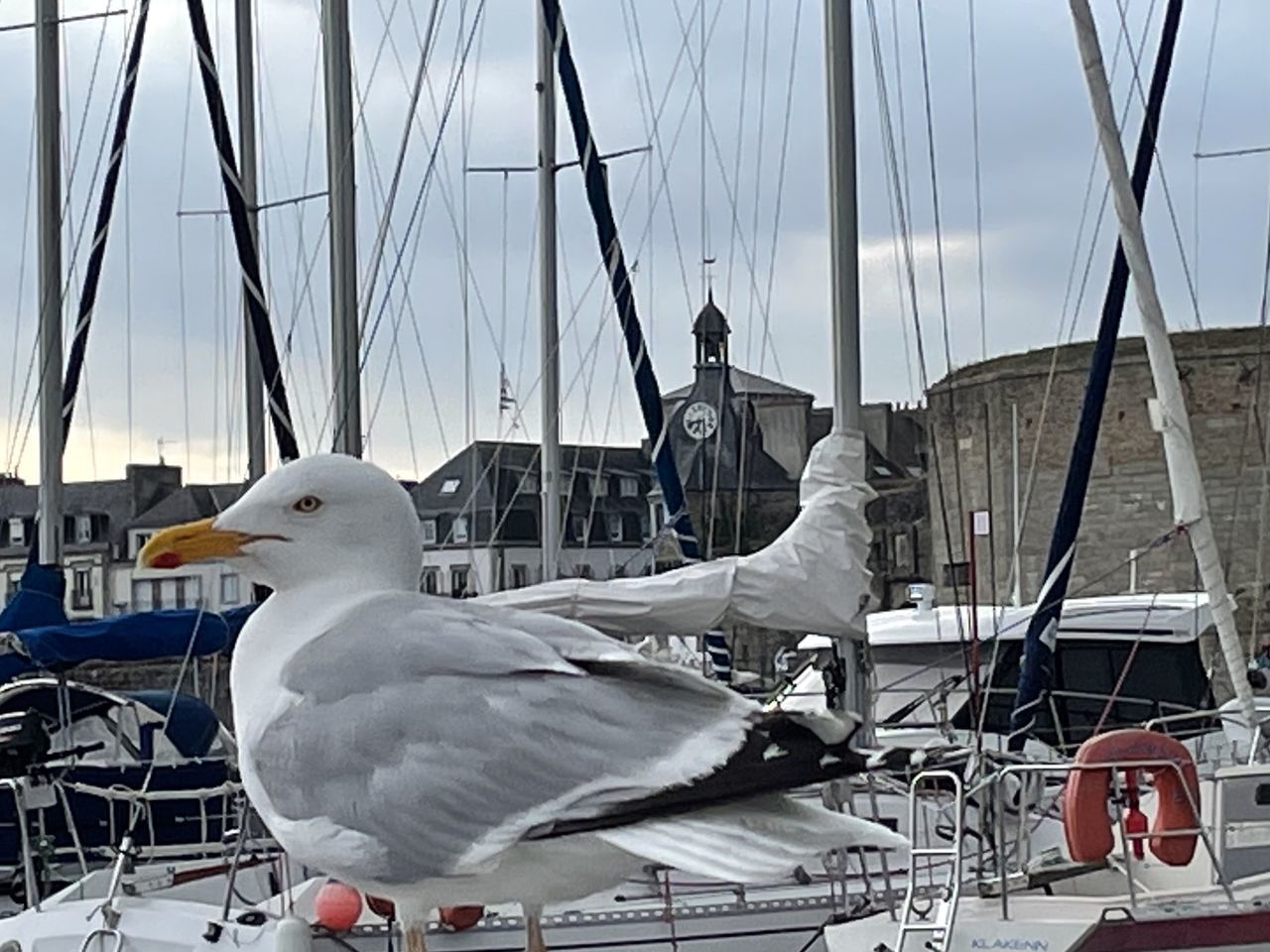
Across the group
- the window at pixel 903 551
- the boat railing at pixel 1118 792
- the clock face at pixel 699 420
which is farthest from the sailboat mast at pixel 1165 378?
the clock face at pixel 699 420

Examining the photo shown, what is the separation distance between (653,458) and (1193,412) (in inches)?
1082

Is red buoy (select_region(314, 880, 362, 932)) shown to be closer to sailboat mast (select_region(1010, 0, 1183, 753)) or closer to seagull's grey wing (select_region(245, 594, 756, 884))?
seagull's grey wing (select_region(245, 594, 756, 884))

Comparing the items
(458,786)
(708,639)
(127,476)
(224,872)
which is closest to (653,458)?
(708,639)

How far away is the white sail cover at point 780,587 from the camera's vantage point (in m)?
7.29

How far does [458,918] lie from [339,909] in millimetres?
550

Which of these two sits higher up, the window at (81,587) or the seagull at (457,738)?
the seagull at (457,738)

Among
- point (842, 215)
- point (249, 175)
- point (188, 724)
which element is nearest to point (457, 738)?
point (842, 215)

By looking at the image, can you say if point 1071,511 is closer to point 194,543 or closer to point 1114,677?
point 1114,677

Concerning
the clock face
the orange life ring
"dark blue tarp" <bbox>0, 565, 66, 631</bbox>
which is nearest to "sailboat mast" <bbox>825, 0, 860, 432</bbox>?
the orange life ring

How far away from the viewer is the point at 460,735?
365cm

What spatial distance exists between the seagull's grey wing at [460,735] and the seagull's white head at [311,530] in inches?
5.6

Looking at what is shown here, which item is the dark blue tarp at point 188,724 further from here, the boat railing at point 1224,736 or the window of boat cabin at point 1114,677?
the boat railing at point 1224,736

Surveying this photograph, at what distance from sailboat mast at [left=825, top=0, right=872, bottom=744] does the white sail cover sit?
25.3 inches

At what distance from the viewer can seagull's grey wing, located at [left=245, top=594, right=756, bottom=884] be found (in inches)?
139
